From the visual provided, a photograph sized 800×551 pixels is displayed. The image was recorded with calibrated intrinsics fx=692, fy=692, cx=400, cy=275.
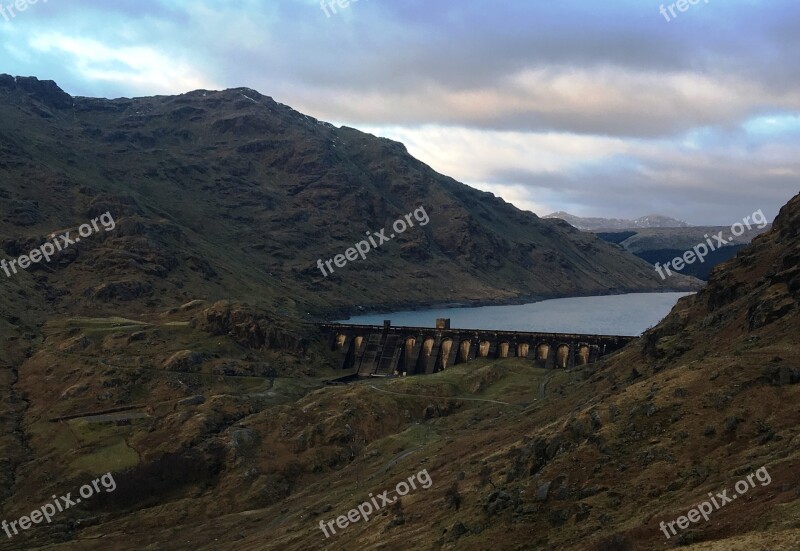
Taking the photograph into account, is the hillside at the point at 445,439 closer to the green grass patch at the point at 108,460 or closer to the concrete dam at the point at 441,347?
the green grass patch at the point at 108,460

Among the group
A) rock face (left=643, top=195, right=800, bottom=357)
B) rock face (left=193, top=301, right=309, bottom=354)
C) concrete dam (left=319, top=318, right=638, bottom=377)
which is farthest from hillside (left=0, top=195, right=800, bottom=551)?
concrete dam (left=319, top=318, right=638, bottom=377)

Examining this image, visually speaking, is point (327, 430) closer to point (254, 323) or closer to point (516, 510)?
point (254, 323)

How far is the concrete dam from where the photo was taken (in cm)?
15638

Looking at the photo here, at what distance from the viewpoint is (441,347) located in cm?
17338

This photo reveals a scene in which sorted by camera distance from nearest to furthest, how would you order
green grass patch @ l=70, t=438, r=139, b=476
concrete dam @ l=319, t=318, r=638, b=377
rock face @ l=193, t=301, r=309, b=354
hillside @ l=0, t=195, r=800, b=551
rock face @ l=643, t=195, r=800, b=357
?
hillside @ l=0, t=195, r=800, b=551
rock face @ l=643, t=195, r=800, b=357
green grass patch @ l=70, t=438, r=139, b=476
concrete dam @ l=319, t=318, r=638, b=377
rock face @ l=193, t=301, r=309, b=354

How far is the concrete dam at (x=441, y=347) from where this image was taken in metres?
156

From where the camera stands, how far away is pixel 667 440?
4941cm

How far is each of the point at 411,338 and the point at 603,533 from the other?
139632 millimetres

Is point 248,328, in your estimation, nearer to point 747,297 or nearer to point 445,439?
point 445,439

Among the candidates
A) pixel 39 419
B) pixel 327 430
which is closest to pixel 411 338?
pixel 327 430

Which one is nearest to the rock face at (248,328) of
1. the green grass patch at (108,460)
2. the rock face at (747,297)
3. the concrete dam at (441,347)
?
the concrete dam at (441,347)

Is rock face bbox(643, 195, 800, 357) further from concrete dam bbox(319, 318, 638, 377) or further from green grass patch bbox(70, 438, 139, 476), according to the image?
green grass patch bbox(70, 438, 139, 476)

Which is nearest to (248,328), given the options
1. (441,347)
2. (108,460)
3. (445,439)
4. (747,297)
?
(441,347)

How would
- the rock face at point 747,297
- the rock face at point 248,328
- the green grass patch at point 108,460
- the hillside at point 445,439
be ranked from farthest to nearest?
the rock face at point 248,328 < the green grass patch at point 108,460 < the rock face at point 747,297 < the hillside at point 445,439
